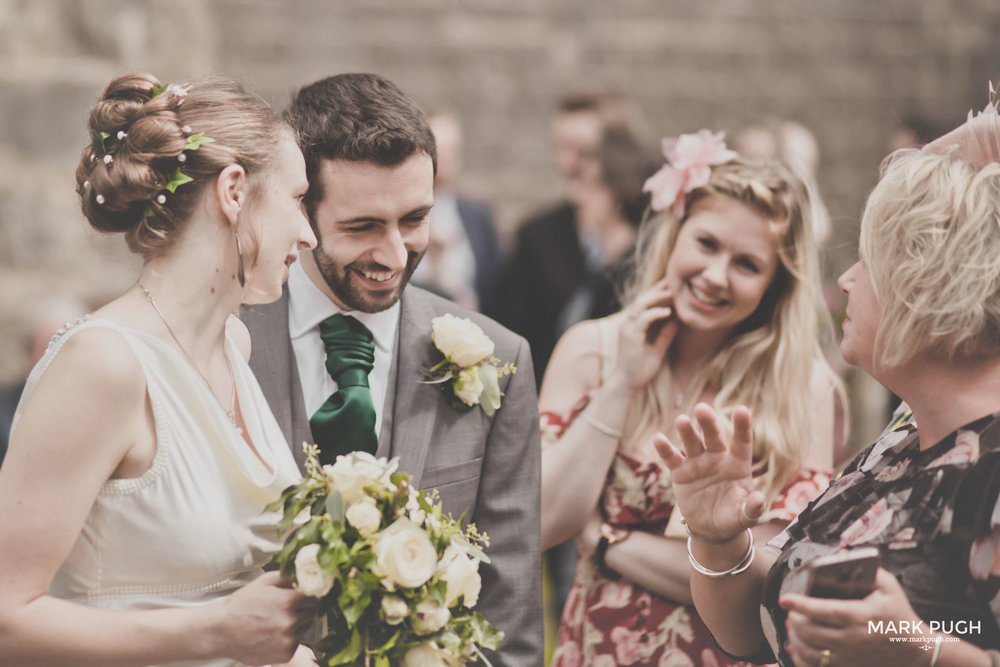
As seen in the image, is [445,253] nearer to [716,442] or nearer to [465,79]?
[465,79]

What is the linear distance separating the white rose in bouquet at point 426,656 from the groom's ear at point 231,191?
988mm

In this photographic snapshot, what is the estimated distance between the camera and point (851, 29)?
27.1 feet

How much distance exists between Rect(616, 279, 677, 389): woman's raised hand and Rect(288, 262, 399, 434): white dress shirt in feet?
2.75

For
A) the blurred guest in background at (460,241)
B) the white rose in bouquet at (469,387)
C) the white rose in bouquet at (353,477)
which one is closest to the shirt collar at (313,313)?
the white rose in bouquet at (469,387)

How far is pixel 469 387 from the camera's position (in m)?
2.63

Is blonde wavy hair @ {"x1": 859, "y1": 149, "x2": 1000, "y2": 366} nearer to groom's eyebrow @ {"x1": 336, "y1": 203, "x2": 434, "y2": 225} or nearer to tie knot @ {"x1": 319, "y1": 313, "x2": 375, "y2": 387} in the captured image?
groom's eyebrow @ {"x1": 336, "y1": 203, "x2": 434, "y2": 225}

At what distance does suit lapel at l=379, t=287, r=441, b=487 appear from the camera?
2586 millimetres

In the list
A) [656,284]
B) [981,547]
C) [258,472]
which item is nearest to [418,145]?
[258,472]

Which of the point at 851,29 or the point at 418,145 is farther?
the point at 851,29

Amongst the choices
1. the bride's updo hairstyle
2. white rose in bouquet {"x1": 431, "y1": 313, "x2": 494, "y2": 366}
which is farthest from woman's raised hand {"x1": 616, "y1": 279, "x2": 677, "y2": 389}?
the bride's updo hairstyle

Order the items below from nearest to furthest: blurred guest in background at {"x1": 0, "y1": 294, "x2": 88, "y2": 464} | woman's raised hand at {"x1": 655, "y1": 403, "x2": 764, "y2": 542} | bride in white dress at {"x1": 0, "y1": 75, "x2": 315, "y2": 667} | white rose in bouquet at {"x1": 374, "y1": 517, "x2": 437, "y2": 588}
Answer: bride in white dress at {"x1": 0, "y1": 75, "x2": 315, "y2": 667}, white rose in bouquet at {"x1": 374, "y1": 517, "x2": 437, "y2": 588}, woman's raised hand at {"x1": 655, "y1": 403, "x2": 764, "y2": 542}, blurred guest in background at {"x1": 0, "y1": 294, "x2": 88, "y2": 464}

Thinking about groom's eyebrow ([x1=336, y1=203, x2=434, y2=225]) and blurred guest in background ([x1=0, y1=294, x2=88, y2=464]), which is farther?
blurred guest in background ([x1=0, y1=294, x2=88, y2=464])

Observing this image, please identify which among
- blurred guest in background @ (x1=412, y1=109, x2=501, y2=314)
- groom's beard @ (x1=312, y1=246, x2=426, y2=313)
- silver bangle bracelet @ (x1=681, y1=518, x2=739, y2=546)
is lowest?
blurred guest in background @ (x1=412, y1=109, x2=501, y2=314)

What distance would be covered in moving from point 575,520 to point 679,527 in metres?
0.32
